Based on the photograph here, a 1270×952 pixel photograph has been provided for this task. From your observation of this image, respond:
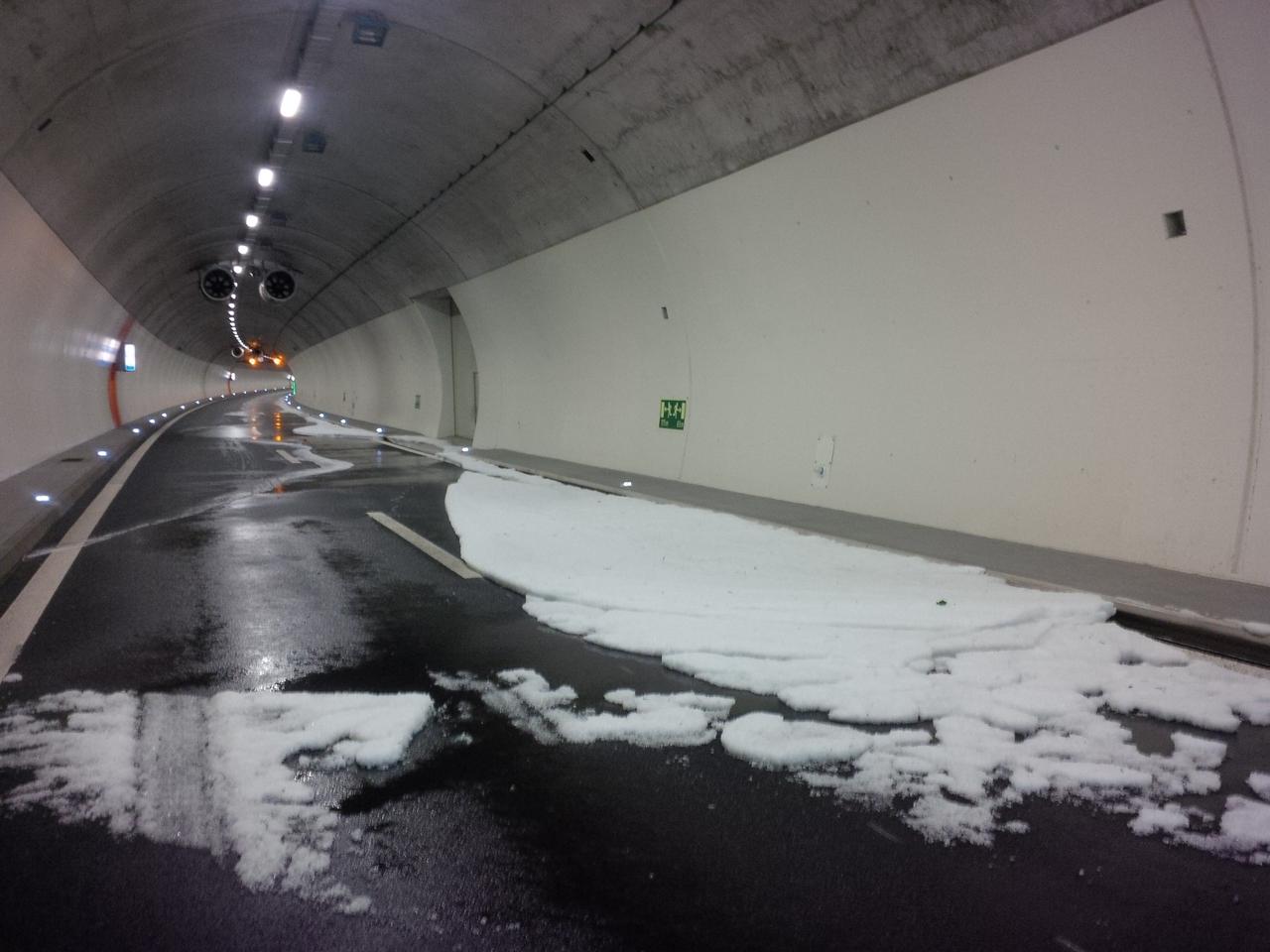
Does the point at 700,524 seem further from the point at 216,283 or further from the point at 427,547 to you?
the point at 216,283

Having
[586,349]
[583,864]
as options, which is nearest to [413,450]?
[586,349]

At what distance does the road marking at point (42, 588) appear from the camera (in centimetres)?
547

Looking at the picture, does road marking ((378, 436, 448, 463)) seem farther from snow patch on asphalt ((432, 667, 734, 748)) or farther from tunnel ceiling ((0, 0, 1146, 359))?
snow patch on asphalt ((432, 667, 734, 748))

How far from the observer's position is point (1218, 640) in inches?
222

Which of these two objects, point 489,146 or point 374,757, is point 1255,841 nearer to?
point 374,757

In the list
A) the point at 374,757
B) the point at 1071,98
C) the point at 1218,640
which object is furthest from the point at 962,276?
the point at 374,757

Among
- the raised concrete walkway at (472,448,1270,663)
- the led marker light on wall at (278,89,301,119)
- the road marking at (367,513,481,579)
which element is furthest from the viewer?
the led marker light on wall at (278,89,301,119)

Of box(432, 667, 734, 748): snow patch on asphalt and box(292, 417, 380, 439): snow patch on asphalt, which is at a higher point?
box(432, 667, 734, 748): snow patch on asphalt

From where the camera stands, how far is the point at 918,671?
5.03 metres

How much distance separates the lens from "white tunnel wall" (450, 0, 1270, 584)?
6699mm

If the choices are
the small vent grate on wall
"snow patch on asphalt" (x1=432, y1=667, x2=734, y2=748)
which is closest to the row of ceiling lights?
the small vent grate on wall

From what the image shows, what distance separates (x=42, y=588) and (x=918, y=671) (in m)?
6.25

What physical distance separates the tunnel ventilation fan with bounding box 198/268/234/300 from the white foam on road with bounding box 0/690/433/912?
25368 millimetres

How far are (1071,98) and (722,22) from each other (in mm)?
3081
